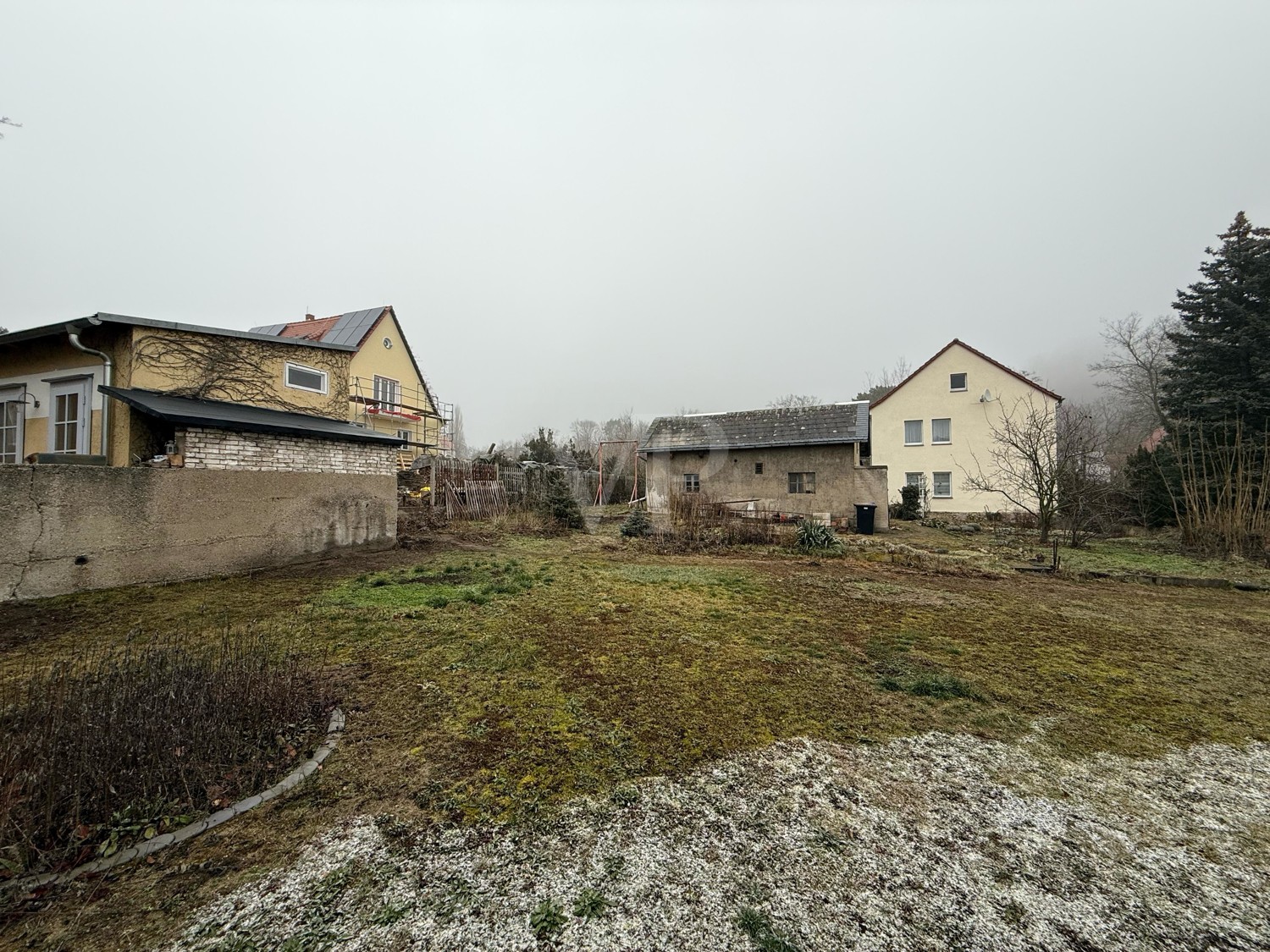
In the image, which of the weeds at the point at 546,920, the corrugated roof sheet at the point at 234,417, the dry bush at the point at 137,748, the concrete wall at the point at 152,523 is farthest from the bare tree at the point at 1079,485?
the concrete wall at the point at 152,523

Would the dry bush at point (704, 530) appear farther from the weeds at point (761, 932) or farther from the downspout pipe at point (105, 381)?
the downspout pipe at point (105, 381)

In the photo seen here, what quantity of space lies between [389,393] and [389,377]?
2.48ft

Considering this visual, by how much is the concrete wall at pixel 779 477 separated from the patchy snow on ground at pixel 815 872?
14.8m

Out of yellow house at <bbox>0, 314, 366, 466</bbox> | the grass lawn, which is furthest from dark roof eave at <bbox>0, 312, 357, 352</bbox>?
the grass lawn

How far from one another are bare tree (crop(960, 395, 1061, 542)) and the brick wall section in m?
15.3

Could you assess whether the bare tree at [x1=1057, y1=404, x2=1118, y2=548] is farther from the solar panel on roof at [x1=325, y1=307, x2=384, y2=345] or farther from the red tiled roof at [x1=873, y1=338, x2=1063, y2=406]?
the solar panel on roof at [x1=325, y1=307, x2=384, y2=345]

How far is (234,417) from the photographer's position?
786cm

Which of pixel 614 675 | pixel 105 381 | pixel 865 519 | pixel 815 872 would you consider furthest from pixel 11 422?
pixel 865 519

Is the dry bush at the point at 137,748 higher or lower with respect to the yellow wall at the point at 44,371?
lower

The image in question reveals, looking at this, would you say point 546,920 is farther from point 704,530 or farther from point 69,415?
point 69,415

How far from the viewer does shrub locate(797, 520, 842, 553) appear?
447 inches

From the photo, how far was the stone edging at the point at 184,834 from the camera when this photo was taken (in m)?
1.93

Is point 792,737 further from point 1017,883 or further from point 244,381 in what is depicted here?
point 244,381

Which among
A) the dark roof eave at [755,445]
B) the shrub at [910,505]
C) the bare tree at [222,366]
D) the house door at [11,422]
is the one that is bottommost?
the shrub at [910,505]
